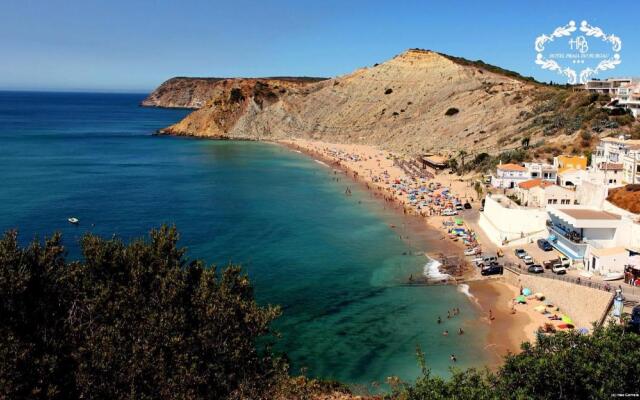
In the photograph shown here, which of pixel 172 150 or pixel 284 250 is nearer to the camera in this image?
pixel 284 250

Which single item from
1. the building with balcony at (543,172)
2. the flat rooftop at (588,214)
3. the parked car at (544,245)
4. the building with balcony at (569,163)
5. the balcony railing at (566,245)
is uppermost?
the building with balcony at (569,163)

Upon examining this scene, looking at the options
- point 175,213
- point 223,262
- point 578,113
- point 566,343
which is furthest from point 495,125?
point 566,343

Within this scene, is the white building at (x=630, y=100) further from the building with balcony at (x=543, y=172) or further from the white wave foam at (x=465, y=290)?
the white wave foam at (x=465, y=290)

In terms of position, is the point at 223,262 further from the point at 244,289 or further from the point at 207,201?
the point at 207,201

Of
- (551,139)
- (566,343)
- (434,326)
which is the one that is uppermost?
(551,139)

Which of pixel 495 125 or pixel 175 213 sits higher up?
pixel 495 125

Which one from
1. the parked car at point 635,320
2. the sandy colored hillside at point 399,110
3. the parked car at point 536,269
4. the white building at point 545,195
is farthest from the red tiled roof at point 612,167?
the sandy colored hillside at point 399,110
